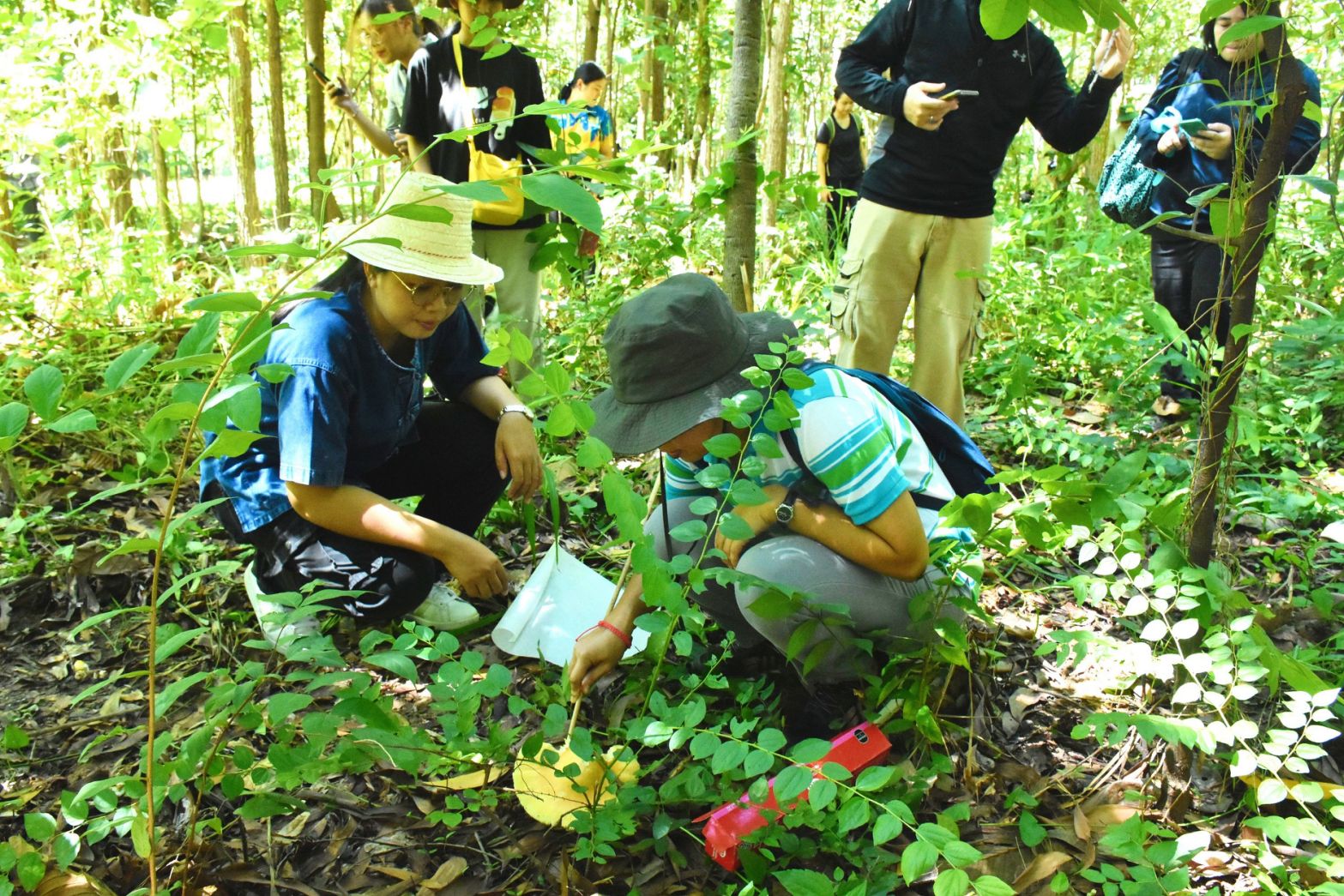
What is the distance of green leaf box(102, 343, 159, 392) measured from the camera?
1.14 m

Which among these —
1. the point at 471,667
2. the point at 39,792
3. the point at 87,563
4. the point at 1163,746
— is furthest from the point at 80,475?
the point at 1163,746

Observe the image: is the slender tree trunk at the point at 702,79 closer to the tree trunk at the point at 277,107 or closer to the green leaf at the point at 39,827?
the tree trunk at the point at 277,107

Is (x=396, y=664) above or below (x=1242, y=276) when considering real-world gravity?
below

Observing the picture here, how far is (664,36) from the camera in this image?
947 centimetres

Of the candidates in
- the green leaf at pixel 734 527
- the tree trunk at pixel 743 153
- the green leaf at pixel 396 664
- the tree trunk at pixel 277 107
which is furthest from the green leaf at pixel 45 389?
the tree trunk at pixel 277 107

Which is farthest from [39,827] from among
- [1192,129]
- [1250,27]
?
[1192,129]

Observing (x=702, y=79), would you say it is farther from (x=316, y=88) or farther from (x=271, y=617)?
(x=271, y=617)

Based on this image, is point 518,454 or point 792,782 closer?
point 792,782

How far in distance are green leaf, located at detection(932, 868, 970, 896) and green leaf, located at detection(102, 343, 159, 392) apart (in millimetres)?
1152

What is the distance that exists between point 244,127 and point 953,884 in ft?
22.6

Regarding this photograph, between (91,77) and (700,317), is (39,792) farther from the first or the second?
(91,77)

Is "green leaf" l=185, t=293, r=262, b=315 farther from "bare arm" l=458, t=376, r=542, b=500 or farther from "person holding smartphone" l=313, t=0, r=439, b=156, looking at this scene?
"person holding smartphone" l=313, t=0, r=439, b=156

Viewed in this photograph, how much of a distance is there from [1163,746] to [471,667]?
124cm

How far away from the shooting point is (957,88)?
296 centimetres
